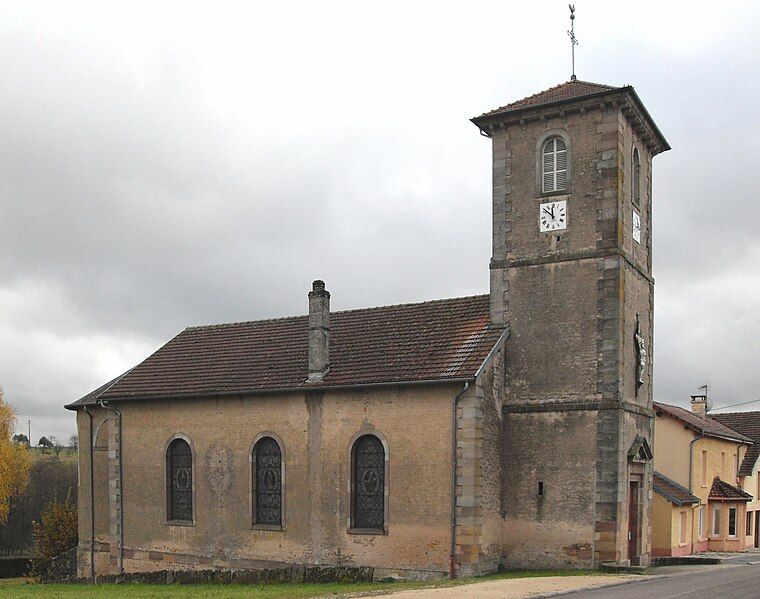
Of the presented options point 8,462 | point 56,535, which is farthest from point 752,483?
point 8,462

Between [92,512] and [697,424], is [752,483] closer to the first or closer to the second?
[697,424]

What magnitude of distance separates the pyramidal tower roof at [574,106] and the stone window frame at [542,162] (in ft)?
1.87

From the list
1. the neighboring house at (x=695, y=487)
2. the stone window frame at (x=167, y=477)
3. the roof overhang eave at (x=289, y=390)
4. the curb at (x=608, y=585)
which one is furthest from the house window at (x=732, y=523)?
the stone window frame at (x=167, y=477)

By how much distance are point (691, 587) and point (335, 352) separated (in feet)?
41.5

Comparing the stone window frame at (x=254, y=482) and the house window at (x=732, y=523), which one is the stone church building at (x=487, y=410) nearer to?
the stone window frame at (x=254, y=482)

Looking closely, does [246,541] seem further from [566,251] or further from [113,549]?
[566,251]

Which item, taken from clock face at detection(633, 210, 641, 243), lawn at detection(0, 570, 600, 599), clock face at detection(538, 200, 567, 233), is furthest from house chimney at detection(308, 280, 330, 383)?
clock face at detection(633, 210, 641, 243)

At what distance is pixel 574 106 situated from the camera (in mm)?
25141

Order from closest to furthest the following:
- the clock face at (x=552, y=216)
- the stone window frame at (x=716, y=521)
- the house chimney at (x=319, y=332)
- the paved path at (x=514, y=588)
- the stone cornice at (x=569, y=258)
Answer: the paved path at (x=514, y=588)
the stone cornice at (x=569, y=258)
the clock face at (x=552, y=216)
the house chimney at (x=319, y=332)
the stone window frame at (x=716, y=521)

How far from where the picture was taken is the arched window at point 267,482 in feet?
89.0

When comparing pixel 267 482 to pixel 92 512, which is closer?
pixel 267 482

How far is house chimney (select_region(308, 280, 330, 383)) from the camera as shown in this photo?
26703 mm

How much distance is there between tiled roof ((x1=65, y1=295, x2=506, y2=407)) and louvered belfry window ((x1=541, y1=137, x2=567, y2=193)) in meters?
4.11

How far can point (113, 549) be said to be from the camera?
30.2 m
